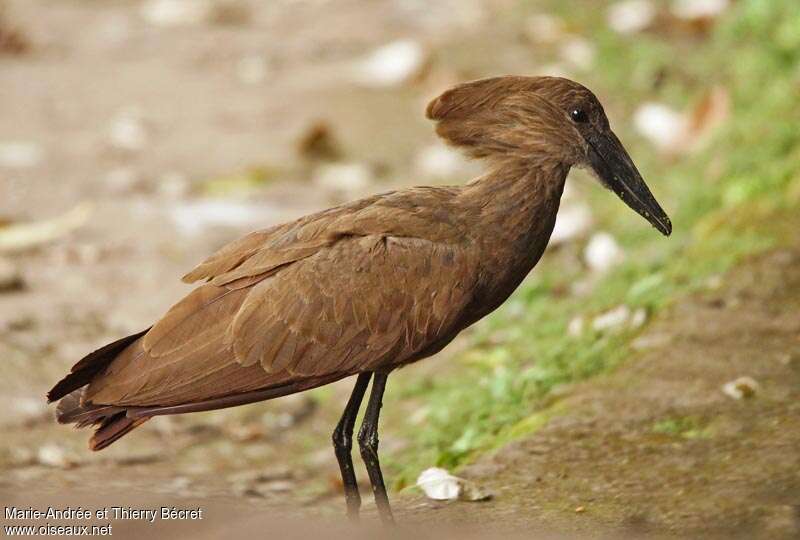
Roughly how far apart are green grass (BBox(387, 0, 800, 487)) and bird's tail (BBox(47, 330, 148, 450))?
1.18m

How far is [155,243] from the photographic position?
7664 mm

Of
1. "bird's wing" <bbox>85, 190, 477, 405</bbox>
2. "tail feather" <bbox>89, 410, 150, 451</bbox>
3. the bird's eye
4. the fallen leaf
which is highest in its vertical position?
the fallen leaf

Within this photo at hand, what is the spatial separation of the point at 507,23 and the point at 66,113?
10.6 feet

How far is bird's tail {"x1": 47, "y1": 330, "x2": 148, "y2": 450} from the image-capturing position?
169 inches

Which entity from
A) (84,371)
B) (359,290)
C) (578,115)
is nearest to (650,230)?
(578,115)

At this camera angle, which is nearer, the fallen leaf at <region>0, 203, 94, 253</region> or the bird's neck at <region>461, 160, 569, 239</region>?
the bird's neck at <region>461, 160, 569, 239</region>

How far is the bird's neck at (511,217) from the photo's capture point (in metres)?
4.28

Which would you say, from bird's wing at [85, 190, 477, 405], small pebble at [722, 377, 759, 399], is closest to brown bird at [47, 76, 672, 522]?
bird's wing at [85, 190, 477, 405]

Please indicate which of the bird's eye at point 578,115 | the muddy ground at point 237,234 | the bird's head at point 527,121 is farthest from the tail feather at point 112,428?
the bird's eye at point 578,115

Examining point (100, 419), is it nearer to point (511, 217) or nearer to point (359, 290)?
point (359, 290)

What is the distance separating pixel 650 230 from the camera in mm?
7289

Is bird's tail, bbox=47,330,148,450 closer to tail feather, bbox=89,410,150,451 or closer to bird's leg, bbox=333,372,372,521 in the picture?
tail feather, bbox=89,410,150,451

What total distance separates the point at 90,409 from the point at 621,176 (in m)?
1.88

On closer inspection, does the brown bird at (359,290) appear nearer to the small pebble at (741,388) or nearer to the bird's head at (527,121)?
the bird's head at (527,121)
